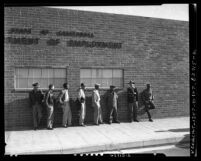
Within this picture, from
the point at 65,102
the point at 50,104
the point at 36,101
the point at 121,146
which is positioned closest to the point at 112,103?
the point at 65,102

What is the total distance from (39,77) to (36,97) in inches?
43.4

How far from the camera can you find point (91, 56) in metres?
10.7

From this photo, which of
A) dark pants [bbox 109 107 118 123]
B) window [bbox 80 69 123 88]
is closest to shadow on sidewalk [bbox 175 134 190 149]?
dark pants [bbox 109 107 118 123]

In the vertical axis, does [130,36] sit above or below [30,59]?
above

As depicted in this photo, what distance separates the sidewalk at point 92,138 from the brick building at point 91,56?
1.39 meters

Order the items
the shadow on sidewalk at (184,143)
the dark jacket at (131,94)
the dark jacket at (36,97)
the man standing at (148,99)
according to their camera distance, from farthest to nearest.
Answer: the man standing at (148,99) → the dark jacket at (131,94) → the dark jacket at (36,97) → the shadow on sidewalk at (184,143)

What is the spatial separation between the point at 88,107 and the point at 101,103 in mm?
660

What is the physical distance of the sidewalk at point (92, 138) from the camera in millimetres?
6594

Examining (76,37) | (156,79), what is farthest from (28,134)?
(156,79)

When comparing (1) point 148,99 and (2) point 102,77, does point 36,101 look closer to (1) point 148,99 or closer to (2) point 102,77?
(2) point 102,77

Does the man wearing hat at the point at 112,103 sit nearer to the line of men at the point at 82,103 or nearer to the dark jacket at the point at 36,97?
the line of men at the point at 82,103

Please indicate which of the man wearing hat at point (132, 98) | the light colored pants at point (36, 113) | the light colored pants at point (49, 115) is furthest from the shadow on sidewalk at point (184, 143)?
the light colored pants at point (36, 113)
